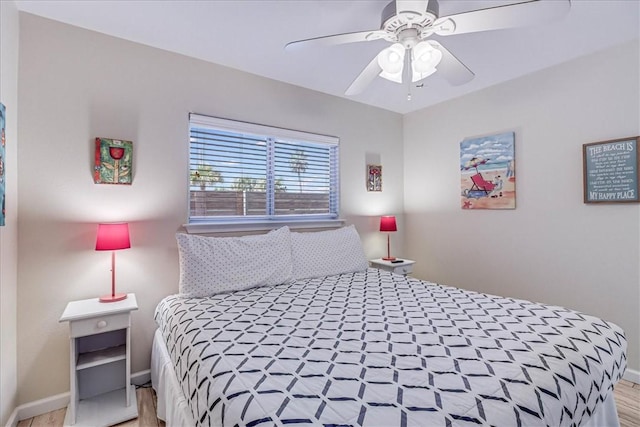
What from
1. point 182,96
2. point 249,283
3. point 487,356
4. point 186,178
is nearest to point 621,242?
point 487,356

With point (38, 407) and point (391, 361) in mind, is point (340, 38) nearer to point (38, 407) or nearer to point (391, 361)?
point (391, 361)

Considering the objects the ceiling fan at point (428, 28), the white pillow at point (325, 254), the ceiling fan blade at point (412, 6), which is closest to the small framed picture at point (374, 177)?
the white pillow at point (325, 254)

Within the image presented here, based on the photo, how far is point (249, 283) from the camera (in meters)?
2.27

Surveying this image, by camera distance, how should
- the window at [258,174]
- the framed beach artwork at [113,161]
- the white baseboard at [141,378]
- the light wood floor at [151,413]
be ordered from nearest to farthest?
1. the light wood floor at [151,413]
2. the framed beach artwork at [113,161]
3. the white baseboard at [141,378]
4. the window at [258,174]

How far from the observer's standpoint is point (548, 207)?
267cm

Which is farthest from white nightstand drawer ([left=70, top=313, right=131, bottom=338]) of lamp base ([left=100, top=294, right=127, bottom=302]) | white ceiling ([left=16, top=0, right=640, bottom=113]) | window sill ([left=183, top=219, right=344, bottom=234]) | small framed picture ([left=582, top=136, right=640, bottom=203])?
small framed picture ([left=582, top=136, right=640, bottom=203])

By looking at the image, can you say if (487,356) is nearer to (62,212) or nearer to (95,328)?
(95,328)

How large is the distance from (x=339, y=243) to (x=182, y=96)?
1.80 meters

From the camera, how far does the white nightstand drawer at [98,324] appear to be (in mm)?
1761

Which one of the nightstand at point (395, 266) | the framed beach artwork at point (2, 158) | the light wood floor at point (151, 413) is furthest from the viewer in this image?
the nightstand at point (395, 266)

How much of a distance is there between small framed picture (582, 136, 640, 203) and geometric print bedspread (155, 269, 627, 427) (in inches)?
48.8

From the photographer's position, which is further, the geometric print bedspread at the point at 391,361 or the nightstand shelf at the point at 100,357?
the nightstand shelf at the point at 100,357

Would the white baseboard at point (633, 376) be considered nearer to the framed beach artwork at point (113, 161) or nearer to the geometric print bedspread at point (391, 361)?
the geometric print bedspread at point (391, 361)

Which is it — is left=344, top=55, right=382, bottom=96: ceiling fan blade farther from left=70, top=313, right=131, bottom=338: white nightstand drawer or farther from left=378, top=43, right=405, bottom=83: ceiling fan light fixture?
left=70, top=313, right=131, bottom=338: white nightstand drawer
